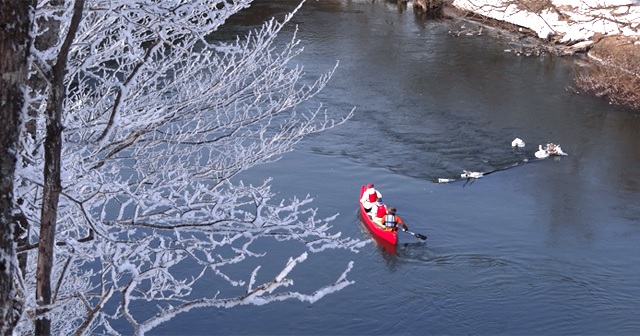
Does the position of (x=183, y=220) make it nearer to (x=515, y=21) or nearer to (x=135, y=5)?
(x=135, y=5)

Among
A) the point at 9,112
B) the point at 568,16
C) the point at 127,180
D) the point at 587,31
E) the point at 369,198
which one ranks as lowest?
the point at 369,198

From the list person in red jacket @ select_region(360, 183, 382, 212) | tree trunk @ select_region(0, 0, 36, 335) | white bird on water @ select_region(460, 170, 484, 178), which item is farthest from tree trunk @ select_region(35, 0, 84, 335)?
white bird on water @ select_region(460, 170, 484, 178)

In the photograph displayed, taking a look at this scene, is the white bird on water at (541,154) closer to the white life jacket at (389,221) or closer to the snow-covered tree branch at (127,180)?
the white life jacket at (389,221)

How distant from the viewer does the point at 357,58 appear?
19.5 meters

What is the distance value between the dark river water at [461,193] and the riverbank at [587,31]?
1.39ft

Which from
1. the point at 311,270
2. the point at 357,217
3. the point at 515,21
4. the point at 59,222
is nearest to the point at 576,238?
the point at 357,217

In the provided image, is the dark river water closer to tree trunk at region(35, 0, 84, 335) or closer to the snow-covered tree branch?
the snow-covered tree branch

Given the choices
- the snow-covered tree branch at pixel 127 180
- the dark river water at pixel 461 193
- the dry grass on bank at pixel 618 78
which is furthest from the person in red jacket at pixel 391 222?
the dry grass on bank at pixel 618 78

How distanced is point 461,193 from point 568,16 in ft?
32.9

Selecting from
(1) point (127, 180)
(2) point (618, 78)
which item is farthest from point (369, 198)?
(1) point (127, 180)

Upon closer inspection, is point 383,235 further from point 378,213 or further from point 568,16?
point 568,16

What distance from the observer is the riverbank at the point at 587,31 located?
17.7 metres

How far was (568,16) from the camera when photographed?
2153 cm

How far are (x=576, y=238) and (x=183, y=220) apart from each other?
31.0ft
